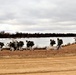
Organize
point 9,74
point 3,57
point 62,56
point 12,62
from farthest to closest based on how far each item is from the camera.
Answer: point 62,56 → point 3,57 → point 12,62 → point 9,74

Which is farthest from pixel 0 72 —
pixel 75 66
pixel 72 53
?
pixel 72 53

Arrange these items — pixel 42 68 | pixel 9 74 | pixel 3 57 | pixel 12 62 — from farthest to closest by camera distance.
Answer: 1. pixel 3 57
2. pixel 12 62
3. pixel 42 68
4. pixel 9 74

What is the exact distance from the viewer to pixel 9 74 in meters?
13.7

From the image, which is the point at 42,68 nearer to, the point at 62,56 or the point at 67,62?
the point at 67,62

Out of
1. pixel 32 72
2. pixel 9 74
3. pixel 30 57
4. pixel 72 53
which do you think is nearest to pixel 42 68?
pixel 32 72

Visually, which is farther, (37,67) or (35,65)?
(35,65)

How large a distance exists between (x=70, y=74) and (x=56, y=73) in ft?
2.22

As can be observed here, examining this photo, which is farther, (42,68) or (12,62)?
(12,62)

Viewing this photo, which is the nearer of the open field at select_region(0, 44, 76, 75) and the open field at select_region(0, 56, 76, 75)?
the open field at select_region(0, 56, 76, 75)

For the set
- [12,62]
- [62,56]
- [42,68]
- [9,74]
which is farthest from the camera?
[62,56]

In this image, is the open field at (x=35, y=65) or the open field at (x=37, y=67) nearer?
the open field at (x=37, y=67)

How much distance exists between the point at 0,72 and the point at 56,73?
8.62 feet

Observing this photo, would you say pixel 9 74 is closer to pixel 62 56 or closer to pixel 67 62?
pixel 67 62

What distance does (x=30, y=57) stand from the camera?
752 inches
